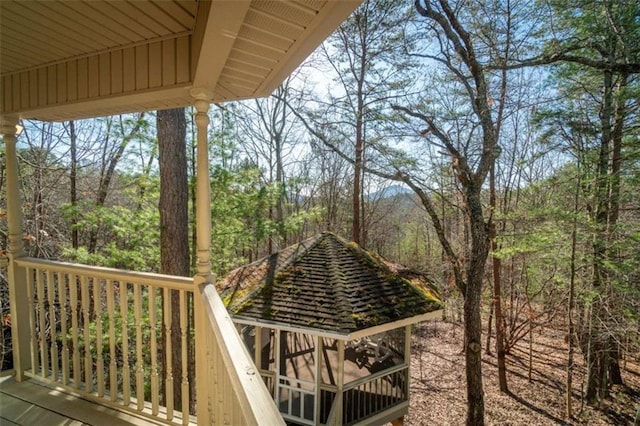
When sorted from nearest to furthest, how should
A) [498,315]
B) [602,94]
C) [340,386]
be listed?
[340,386] → [602,94] → [498,315]

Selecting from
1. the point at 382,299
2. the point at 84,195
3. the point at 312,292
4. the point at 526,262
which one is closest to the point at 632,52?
the point at 526,262

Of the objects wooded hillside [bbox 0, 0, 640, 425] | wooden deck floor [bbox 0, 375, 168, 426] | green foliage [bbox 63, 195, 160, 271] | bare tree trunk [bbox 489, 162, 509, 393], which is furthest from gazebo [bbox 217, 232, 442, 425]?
bare tree trunk [bbox 489, 162, 509, 393]

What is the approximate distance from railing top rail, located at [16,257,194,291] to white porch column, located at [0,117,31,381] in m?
0.14

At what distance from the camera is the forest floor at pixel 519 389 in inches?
318

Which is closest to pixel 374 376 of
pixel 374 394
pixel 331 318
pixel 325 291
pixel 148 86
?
pixel 374 394

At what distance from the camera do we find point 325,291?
5664 millimetres

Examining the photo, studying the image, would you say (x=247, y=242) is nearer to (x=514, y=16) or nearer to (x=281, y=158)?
(x=281, y=158)

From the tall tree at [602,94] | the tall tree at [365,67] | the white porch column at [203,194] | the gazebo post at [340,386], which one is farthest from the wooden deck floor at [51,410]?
the tall tree at [602,94]

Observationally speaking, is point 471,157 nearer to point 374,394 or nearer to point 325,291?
point 325,291

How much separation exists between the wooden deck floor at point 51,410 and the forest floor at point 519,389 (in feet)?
26.7

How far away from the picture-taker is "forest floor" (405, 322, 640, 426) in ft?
26.5

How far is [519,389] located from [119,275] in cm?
1169

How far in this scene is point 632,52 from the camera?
21.0 ft

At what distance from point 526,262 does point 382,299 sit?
6.89 m
